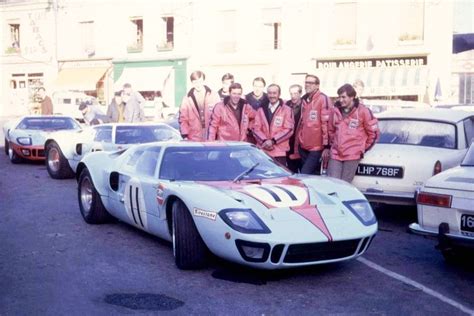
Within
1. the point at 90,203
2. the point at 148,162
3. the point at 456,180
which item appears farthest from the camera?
the point at 90,203

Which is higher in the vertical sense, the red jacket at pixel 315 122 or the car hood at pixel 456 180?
the red jacket at pixel 315 122

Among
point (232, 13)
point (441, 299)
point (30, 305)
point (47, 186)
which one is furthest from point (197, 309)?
point (232, 13)

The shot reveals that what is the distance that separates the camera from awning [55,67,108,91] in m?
35.0

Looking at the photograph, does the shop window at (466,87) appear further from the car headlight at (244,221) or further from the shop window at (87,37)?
the car headlight at (244,221)

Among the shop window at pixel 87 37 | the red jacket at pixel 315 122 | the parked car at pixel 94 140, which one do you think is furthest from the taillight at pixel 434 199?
the shop window at pixel 87 37

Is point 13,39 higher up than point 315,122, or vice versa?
point 13,39

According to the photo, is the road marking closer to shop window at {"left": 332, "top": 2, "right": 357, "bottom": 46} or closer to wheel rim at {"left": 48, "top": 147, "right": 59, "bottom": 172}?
wheel rim at {"left": 48, "top": 147, "right": 59, "bottom": 172}

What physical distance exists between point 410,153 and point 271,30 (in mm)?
24347

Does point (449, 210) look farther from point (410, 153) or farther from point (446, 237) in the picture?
point (410, 153)

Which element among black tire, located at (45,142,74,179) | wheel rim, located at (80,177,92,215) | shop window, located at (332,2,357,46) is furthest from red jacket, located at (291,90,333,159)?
shop window, located at (332,2,357,46)

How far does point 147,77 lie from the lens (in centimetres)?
3369

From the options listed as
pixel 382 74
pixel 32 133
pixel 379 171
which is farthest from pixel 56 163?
pixel 382 74

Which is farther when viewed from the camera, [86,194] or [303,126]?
[303,126]

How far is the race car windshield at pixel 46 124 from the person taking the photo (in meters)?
13.8
